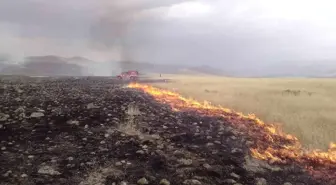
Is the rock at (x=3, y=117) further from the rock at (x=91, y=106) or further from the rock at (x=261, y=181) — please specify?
the rock at (x=261, y=181)

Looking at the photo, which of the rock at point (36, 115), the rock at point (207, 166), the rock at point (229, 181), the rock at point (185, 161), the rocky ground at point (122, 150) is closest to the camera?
the rocky ground at point (122, 150)

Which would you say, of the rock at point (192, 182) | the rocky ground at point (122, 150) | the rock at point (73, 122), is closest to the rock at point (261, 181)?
the rocky ground at point (122, 150)

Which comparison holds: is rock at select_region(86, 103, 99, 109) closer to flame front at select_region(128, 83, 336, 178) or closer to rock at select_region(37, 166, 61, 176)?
flame front at select_region(128, 83, 336, 178)

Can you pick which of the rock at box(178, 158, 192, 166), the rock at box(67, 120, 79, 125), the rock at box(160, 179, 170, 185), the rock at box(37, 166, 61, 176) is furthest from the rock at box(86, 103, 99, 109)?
the rock at box(160, 179, 170, 185)

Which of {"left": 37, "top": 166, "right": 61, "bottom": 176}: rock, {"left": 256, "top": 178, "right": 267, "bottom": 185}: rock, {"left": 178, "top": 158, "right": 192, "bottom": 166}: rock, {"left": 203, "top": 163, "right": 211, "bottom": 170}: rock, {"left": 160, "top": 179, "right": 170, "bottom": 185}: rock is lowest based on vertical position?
{"left": 256, "top": 178, "right": 267, "bottom": 185}: rock

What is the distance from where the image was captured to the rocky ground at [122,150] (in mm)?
10273

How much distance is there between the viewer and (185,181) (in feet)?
33.4

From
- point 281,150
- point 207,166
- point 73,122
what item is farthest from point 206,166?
point 73,122

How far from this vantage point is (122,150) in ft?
40.9

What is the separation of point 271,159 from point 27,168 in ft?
24.5

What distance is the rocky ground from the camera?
1027cm

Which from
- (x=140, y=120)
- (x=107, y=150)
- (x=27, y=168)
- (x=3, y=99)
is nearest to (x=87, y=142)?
(x=107, y=150)

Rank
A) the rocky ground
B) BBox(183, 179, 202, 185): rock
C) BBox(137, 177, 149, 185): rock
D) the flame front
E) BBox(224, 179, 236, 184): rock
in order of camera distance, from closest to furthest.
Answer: BBox(137, 177, 149, 185): rock < BBox(183, 179, 202, 185): rock < the rocky ground < BBox(224, 179, 236, 184): rock < the flame front

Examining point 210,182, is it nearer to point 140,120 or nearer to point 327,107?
point 140,120
